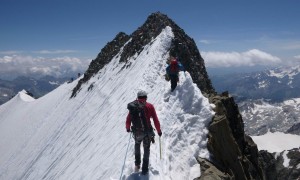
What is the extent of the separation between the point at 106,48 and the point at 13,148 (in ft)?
84.1

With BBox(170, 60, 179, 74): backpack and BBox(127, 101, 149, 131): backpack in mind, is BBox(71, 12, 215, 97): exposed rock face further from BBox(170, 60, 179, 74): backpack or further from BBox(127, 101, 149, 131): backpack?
BBox(127, 101, 149, 131): backpack

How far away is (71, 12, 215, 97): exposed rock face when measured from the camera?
37406 mm

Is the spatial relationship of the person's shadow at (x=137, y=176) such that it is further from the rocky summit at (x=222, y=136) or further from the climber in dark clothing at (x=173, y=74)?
the climber in dark clothing at (x=173, y=74)

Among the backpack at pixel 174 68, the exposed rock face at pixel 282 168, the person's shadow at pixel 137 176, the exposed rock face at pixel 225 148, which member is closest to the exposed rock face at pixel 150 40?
the backpack at pixel 174 68

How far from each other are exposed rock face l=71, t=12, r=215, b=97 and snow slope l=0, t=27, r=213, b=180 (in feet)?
6.21

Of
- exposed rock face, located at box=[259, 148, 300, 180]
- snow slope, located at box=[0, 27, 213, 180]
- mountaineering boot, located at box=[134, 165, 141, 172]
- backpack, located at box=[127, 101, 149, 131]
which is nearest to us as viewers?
backpack, located at box=[127, 101, 149, 131]

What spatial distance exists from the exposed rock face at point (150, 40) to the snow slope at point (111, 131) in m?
1.89

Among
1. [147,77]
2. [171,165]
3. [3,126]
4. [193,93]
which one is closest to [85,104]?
[147,77]

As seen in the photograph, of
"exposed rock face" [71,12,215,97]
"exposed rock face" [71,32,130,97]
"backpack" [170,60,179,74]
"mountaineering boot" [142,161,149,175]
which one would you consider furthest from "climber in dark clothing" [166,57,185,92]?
"exposed rock face" [71,32,130,97]

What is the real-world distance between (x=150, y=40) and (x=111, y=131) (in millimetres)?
23740

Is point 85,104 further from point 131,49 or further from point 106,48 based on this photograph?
point 106,48

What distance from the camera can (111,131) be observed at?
24703mm

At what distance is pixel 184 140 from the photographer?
18.2 meters

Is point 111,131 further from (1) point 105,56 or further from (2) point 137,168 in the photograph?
(1) point 105,56
